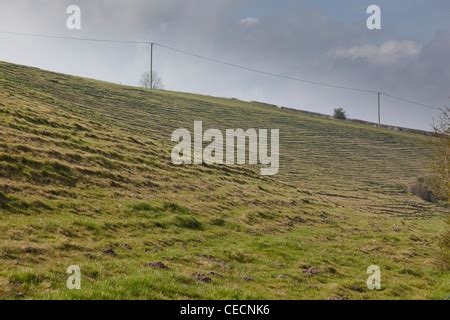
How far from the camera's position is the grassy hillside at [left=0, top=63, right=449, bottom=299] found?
55.3 feet

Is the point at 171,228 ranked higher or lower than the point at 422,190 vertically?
lower

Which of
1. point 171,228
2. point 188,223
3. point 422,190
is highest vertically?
point 422,190

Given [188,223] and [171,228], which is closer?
[171,228]

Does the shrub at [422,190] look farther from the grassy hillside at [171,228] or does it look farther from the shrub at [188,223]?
the shrub at [188,223]

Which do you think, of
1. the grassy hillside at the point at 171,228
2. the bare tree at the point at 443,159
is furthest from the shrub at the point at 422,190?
the bare tree at the point at 443,159

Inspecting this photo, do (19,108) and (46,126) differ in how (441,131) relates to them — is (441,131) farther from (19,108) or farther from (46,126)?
(19,108)

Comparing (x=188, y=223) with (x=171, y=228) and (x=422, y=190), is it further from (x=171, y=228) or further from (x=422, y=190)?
(x=422, y=190)

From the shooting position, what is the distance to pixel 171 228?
2595 cm

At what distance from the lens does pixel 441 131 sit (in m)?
25.2

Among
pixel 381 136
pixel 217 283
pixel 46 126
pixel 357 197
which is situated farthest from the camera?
pixel 381 136

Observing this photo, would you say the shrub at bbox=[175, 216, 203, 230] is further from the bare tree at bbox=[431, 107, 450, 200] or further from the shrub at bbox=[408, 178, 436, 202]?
the shrub at bbox=[408, 178, 436, 202]

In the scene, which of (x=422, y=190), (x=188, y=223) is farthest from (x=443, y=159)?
(x=422, y=190)
